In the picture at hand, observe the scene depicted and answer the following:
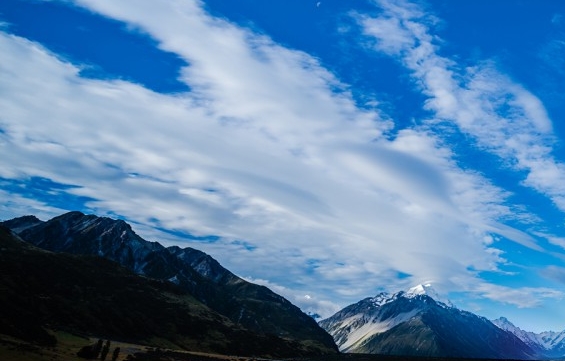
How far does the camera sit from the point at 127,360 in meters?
86.2

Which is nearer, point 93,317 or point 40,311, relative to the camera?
point 40,311

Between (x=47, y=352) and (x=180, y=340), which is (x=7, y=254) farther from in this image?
(x=47, y=352)

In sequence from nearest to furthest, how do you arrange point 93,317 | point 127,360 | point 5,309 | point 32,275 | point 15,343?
point 15,343 < point 127,360 < point 5,309 < point 93,317 < point 32,275

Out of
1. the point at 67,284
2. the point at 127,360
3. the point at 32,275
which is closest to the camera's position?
the point at 127,360

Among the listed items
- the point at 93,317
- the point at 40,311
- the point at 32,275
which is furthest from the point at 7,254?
the point at 40,311

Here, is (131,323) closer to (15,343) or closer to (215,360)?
(215,360)

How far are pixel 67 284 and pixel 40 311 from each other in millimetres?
57583

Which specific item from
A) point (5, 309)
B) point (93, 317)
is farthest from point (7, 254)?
point (5, 309)

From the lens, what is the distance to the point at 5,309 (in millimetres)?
92625

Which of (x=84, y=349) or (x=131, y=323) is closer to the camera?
(x=84, y=349)

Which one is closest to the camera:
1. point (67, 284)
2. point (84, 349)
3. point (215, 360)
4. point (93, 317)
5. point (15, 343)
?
point (15, 343)

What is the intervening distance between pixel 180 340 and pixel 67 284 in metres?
55.1

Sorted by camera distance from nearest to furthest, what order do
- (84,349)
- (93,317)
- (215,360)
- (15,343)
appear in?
(15,343) → (84,349) → (215,360) → (93,317)

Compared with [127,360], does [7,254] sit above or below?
above
